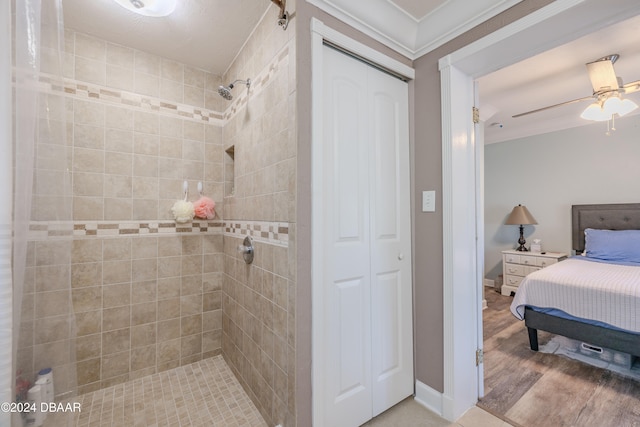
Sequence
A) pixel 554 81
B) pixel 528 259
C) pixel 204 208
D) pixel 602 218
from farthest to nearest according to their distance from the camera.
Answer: pixel 528 259
pixel 602 218
pixel 554 81
pixel 204 208

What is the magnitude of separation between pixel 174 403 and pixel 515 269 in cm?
454

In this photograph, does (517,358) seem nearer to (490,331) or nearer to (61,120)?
(490,331)

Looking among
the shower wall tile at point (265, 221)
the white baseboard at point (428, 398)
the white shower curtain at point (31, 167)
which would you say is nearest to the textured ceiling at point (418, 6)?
the shower wall tile at point (265, 221)

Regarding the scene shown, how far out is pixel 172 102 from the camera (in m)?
2.12

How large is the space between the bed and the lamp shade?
44.2 inches

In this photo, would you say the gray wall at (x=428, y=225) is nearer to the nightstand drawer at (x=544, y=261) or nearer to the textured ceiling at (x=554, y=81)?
the textured ceiling at (x=554, y=81)

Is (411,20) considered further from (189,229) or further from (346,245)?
(189,229)

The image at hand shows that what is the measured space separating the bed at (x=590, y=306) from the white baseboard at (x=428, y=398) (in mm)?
1409

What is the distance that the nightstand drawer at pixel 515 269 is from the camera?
3848mm

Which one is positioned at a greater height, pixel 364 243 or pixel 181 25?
pixel 181 25

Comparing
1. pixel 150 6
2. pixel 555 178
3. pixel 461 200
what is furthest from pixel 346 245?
pixel 555 178

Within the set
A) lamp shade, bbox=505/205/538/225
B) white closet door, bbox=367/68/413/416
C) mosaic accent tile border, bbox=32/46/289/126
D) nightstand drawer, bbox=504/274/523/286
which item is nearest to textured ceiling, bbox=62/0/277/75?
mosaic accent tile border, bbox=32/46/289/126

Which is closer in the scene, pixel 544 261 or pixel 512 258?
pixel 544 261

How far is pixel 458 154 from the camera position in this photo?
5.16 feet
